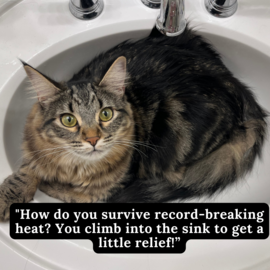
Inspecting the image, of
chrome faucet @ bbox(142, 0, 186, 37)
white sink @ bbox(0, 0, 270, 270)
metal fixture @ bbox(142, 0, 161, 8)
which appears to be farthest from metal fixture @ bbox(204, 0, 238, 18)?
chrome faucet @ bbox(142, 0, 186, 37)

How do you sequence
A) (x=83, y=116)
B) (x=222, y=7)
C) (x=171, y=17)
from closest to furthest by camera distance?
(x=171, y=17) < (x=83, y=116) < (x=222, y=7)

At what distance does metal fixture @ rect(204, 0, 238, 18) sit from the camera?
3.06ft

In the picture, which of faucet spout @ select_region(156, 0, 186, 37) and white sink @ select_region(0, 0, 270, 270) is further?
white sink @ select_region(0, 0, 270, 270)

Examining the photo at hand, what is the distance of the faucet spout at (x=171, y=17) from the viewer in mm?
682

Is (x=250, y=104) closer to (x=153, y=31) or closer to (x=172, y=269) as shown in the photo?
(x=153, y=31)

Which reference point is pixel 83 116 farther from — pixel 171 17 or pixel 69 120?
pixel 171 17

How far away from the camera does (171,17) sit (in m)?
0.69

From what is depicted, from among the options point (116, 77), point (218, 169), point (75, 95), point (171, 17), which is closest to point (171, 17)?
point (171, 17)

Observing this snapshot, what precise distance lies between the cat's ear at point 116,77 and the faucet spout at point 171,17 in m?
0.14

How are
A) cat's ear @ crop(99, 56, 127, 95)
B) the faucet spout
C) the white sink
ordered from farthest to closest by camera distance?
the white sink → cat's ear @ crop(99, 56, 127, 95) → the faucet spout

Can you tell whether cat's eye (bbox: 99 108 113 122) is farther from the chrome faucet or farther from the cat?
the chrome faucet

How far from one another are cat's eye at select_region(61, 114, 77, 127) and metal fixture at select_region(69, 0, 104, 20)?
0.35 m

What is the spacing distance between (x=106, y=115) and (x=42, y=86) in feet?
0.62

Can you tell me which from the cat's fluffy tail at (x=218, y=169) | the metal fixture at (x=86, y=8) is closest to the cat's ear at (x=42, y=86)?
the metal fixture at (x=86, y=8)
